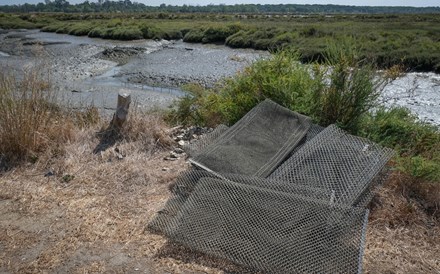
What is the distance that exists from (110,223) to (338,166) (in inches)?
79.2

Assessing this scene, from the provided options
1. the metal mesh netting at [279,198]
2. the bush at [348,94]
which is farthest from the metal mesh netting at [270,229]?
the bush at [348,94]

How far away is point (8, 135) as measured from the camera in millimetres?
4422

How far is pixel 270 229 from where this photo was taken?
2764 mm

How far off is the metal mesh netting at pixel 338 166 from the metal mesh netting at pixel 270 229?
0.24 metres

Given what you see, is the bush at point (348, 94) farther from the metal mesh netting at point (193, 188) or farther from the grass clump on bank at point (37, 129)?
the grass clump on bank at point (37, 129)

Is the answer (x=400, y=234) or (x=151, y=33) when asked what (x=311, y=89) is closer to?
(x=400, y=234)

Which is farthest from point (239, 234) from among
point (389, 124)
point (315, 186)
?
point (389, 124)

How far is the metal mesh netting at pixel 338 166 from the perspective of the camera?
3.19 m

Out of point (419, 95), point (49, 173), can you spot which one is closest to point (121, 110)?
point (49, 173)

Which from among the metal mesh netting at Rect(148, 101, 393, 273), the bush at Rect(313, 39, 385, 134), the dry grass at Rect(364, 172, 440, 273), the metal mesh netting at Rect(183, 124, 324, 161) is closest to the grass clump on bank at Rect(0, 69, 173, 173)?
the metal mesh netting at Rect(183, 124, 324, 161)

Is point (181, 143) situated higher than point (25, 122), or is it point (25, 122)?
point (25, 122)

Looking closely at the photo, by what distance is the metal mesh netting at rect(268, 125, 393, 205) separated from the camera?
3191 mm

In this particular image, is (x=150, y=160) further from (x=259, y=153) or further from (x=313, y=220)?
(x=313, y=220)

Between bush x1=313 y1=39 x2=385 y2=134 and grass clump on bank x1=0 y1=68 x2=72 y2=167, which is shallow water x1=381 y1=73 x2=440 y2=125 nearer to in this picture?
bush x1=313 y1=39 x2=385 y2=134
